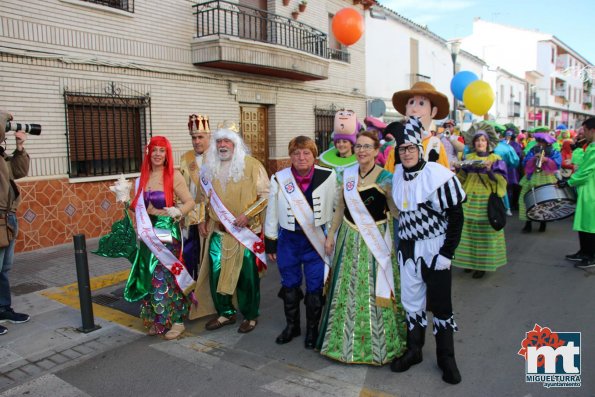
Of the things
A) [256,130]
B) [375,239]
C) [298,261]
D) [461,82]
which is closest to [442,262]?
[375,239]

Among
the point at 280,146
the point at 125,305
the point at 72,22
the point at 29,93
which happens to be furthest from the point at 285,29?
the point at 125,305

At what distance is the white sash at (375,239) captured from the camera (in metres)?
3.73

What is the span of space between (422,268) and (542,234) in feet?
21.1

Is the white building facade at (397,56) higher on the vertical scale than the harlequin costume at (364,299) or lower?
higher

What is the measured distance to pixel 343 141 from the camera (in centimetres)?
447

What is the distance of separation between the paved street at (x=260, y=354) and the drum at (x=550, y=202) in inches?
42.9

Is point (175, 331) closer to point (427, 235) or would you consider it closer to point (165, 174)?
point (165, 174)

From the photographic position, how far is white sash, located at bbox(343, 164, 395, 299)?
12.2ft

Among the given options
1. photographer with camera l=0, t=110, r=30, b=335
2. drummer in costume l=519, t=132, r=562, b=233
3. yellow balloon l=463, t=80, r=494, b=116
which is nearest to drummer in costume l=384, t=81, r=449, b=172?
photographer with camera l=0, t=110, r=30, b=335

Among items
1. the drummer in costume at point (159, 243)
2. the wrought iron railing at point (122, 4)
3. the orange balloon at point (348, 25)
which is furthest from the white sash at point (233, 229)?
the orange balloon at point (348, 25)

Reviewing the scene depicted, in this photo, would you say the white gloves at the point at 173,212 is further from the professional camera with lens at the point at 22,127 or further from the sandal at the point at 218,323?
the professional camera with lens at the point at 22,127

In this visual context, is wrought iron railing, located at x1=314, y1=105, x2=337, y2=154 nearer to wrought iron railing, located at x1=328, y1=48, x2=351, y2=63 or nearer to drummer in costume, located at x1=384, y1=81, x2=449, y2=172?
wrought iron railing, located at x1=328, y1=48, x2=351, y2=63

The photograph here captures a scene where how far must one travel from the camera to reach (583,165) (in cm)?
647

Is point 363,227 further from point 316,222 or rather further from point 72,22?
point 72,22
